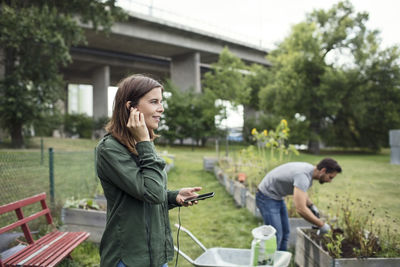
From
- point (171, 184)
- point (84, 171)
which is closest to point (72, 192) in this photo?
point (84, 171)

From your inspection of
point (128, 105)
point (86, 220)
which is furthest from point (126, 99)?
point (86, 220)

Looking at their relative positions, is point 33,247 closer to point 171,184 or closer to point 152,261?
point 152,261

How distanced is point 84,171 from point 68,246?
4529 mm

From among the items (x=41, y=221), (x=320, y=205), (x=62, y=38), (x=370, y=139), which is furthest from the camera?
(x=370, y=139)

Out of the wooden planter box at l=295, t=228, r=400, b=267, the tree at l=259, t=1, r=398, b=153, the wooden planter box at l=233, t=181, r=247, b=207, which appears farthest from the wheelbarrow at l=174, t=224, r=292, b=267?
the tree at l=259, t=1, r=398, b=153

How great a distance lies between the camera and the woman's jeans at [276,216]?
11.3 feet

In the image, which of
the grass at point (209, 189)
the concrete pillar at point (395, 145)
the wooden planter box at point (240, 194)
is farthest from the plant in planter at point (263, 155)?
the concrete pillar at point (395, 145)

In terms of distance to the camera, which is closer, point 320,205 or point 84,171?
point 320,205

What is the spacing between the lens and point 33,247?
3074 millimetres

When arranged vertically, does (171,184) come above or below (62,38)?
below

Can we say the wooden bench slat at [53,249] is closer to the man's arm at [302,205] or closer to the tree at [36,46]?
the man's arm at [302,205]

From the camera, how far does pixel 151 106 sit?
168cm

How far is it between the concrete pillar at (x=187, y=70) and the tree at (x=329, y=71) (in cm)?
872

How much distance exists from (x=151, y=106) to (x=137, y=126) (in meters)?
0.17
